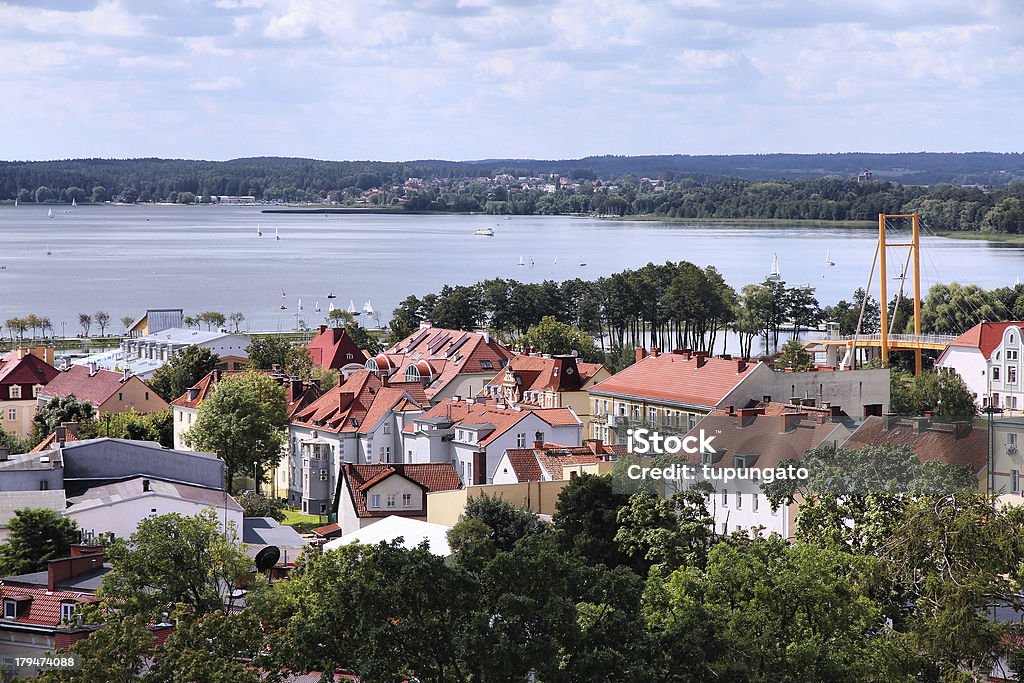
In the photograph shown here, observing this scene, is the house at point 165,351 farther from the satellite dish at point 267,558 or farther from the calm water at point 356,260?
the satellite dish at point 267,558

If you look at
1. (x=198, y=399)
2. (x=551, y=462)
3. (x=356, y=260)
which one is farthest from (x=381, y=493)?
(x=356, y=260)

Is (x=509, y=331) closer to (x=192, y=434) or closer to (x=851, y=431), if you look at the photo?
(x=192, y=434)

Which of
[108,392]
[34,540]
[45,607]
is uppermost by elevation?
[45,607]

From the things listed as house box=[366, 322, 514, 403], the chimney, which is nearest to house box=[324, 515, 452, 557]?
the chimney

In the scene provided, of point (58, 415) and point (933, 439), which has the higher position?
point (933, 439)

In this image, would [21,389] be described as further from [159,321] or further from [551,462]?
[551,462]

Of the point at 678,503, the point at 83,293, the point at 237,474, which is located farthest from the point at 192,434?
the point at 83,293

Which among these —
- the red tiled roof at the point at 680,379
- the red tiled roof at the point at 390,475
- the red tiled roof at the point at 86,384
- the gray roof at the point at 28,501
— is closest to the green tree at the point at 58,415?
the red tiled roof at the point at 86,384
